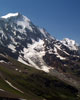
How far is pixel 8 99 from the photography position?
129500 millimetres

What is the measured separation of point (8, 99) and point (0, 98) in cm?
451

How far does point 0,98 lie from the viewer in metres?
128
